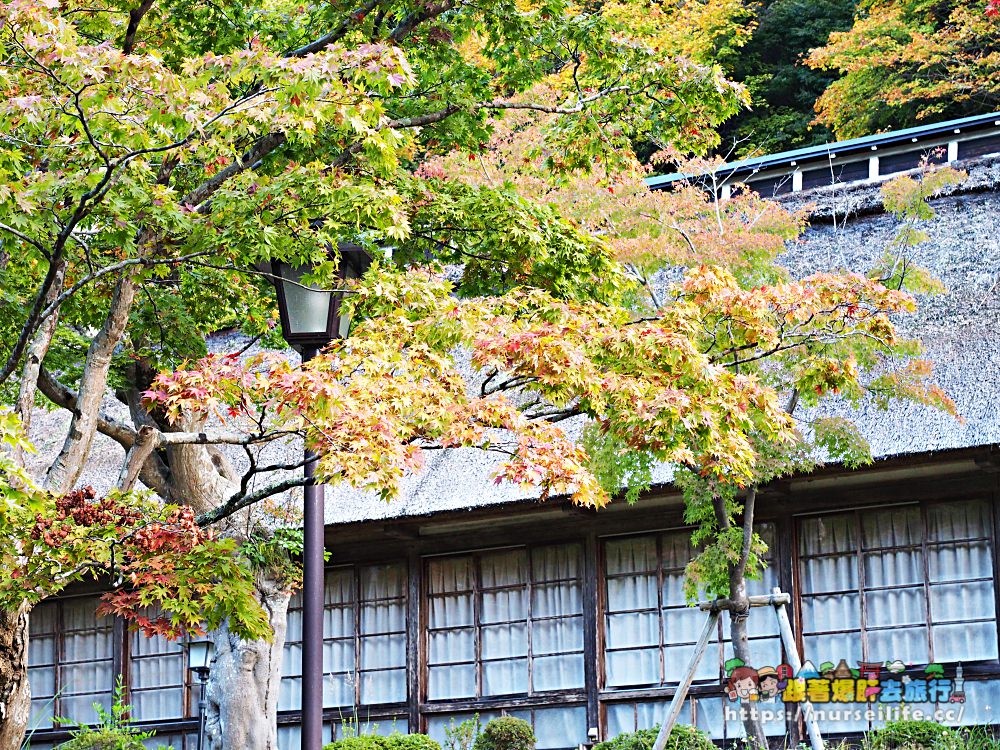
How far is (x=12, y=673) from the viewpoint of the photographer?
8.00 m

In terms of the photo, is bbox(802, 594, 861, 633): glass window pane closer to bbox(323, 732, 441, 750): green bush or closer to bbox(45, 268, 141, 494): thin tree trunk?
bbox(323, 732, 441, 750): green bush

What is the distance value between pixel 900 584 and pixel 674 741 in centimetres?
278

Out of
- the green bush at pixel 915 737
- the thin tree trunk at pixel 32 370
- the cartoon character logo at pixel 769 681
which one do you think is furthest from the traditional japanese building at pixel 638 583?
the thin tree trunk at pixel 32 370

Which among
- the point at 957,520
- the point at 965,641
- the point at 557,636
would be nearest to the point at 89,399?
the point at 557,636

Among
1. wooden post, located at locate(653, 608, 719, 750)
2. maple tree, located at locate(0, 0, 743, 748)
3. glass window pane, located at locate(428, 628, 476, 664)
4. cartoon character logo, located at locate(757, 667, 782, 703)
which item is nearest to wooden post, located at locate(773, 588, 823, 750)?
wooden post, located at locate(653, 608, 719, 750)

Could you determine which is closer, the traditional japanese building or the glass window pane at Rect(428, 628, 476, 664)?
the traditional japanese building

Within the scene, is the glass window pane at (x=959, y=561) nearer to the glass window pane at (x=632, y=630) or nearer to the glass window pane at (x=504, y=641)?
the glass window pane at (x=632, y=630)

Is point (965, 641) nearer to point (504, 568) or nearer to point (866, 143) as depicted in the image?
point (504, 568)

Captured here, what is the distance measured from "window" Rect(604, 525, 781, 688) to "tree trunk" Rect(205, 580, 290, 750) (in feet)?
14.0

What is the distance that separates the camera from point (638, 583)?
14.2 m

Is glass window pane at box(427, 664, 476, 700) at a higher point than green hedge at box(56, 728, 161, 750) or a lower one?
higher

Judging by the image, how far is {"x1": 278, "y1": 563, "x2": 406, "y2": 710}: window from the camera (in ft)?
50.4

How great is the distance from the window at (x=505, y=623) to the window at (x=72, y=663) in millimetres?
4939

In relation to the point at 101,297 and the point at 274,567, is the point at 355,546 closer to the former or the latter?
the point at 274,567
